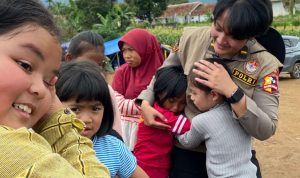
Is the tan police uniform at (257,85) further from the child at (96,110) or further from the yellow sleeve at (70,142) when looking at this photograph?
the yellow sleeve at (70,142)

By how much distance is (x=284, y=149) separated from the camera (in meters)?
6.76

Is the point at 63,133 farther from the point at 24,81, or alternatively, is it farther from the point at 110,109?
the point at 110,109

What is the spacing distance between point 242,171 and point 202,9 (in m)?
70.6

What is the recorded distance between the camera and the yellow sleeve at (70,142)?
887mm

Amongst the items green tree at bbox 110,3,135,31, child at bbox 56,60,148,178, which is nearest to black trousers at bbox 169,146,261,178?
child at bbox 56,60,148,178

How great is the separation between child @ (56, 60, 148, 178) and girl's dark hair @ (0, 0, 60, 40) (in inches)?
38.4

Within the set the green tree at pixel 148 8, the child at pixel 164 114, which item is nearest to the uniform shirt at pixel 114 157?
the child at pixel 164 114

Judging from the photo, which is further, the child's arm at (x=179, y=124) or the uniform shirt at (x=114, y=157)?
the child's arm at (x=179, y=124)

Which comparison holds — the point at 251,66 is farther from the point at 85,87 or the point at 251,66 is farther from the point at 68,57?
the point at 68,57

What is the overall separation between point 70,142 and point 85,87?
85 centimetres

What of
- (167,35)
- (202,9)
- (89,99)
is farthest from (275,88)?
(202,9)

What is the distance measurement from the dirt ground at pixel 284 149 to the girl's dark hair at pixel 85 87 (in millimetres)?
4226

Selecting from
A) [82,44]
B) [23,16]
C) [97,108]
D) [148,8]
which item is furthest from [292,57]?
[148,8]

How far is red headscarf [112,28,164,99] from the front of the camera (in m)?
3.16
